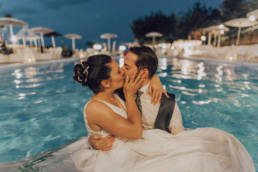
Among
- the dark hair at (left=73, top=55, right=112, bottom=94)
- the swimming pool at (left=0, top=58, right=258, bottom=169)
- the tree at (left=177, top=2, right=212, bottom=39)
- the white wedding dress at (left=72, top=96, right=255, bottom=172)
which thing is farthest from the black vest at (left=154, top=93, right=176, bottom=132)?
the tree at (left=177, top=2, right=212, bottom=39)

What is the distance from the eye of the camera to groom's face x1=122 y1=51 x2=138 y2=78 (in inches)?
69.7

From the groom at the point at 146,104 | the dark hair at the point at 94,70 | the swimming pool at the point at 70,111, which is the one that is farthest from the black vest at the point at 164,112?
the swimming pool at the point at 70,111

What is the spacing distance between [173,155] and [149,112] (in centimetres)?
48

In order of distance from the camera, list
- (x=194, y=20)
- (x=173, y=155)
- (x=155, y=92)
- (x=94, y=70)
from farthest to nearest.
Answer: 1. (x=194, y=20)
2. (x=155, y=92)
3. (x=94, y=70)
4. (x=173, y=155)

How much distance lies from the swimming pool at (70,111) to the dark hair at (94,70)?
208cm

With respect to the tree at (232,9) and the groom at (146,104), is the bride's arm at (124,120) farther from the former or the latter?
the tree at (232,9)

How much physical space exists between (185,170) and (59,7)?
176439mm

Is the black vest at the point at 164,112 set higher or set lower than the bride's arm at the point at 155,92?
lower

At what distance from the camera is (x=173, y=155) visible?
1.51 meters

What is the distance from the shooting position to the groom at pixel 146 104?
5.78 feet

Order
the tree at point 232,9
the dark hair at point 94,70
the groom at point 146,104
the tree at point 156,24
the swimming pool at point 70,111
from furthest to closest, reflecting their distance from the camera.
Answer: the tree at point 156,24
the tree at point 232,9
the swimming pool at point 70,111
the groom at point 146,104
the dark hair at point 94,70

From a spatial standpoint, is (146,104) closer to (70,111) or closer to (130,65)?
(130,65)

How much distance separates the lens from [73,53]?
2725cm

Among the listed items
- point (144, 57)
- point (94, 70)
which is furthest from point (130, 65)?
point (94, 70)
